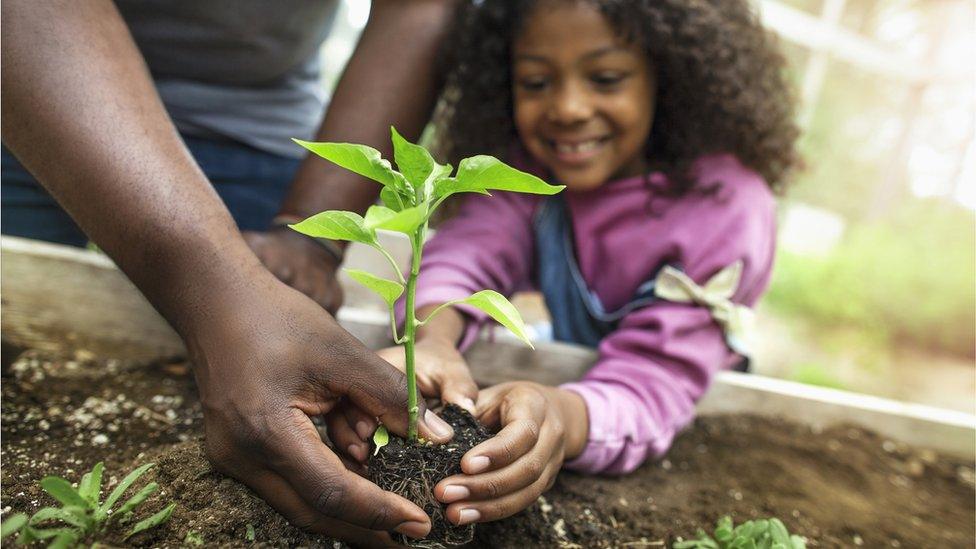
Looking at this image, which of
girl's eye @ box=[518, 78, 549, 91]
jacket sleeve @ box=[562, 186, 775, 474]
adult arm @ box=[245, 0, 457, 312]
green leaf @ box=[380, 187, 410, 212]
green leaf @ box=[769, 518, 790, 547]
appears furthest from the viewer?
girl's eye @ box=[518, 78, 549, 91]

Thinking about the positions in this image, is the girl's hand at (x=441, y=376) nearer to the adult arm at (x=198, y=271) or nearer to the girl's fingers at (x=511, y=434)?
the girl's fingers at (x=511, y=434)

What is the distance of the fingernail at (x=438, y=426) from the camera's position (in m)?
1.09

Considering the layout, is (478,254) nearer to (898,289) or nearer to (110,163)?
(110,163)

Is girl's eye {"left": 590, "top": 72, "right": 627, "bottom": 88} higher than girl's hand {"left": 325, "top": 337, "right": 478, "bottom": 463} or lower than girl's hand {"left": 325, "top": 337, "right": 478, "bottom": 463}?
higher

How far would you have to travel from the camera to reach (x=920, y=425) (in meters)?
2.19

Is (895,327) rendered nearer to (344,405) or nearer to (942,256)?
(942,256)

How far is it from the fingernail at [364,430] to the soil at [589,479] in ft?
0.58

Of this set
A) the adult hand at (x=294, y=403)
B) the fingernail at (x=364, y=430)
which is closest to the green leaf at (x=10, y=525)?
the adult hand at (x=294, y=403)

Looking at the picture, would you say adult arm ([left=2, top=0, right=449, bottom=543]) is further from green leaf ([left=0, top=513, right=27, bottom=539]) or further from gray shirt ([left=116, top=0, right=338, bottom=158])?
gray shirt ([left=116, top=0, right=338, bottom=158])

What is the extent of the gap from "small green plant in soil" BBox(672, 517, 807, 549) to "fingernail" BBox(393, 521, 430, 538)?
556 mm

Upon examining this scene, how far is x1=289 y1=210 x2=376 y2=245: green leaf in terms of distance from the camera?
860 mm

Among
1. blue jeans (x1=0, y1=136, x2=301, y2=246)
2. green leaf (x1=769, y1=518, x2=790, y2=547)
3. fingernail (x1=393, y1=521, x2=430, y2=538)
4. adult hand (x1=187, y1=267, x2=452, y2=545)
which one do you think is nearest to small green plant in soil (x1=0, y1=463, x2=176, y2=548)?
adult hand (x1=187, y1=267, x2=452, y2=545)

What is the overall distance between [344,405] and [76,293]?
1.11m

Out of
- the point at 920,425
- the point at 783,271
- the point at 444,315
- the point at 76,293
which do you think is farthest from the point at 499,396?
the point at 783,271
